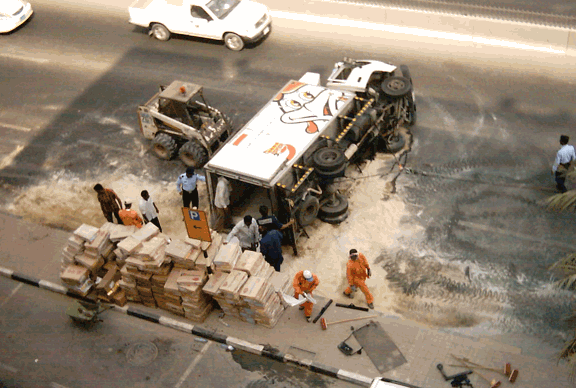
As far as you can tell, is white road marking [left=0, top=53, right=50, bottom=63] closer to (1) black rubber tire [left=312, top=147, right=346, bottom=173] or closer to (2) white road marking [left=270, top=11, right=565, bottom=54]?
(2) white road marking [left=270, top=11, right=565, bottom=54]

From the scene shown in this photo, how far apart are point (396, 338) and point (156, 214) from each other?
6.59 m

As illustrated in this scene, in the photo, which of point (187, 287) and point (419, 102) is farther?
point (419, 102)

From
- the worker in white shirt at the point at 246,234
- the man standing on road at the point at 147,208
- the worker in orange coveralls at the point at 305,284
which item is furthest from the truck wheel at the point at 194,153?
the worker in orange coveralls at the point at 305,284

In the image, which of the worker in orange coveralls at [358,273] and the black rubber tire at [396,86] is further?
the black rubber tire at [396,86]

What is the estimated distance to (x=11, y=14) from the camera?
25.1 meters

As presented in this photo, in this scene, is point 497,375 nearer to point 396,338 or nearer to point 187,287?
point 396,338

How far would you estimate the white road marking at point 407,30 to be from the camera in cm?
2134

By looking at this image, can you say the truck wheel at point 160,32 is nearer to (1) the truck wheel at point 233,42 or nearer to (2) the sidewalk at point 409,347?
(1) the truck wheel at point 233,42

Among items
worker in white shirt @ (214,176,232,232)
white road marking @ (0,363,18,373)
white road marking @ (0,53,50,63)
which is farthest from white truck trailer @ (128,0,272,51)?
white road marking @ (0,363,18,373)

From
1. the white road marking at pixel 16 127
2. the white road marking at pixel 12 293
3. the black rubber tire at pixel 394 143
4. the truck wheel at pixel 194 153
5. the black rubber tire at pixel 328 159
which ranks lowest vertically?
the white road marking at pixel 12 293

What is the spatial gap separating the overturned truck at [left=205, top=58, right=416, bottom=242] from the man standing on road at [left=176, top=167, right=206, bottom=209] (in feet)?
1.46

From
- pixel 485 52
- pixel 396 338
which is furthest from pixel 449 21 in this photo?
pixel 396 338

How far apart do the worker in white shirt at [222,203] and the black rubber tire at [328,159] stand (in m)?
2.22

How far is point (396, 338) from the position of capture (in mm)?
12945
